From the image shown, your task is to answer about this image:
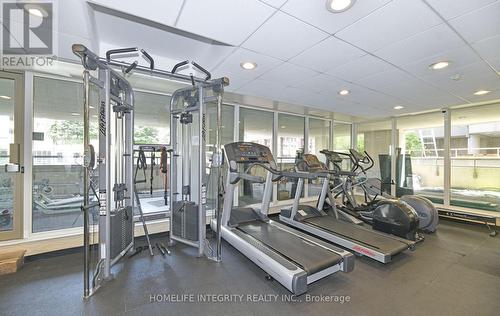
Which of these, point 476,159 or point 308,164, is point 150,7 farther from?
point 476,159

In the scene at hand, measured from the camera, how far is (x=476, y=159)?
202 inches

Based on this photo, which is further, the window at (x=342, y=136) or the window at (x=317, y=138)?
the window at (x=342, y=136)

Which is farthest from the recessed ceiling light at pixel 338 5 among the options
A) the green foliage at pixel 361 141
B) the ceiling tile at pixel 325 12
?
the green foliage at pixel 361 141

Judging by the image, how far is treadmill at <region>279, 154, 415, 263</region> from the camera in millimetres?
2902

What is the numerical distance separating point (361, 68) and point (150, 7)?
8.37ft

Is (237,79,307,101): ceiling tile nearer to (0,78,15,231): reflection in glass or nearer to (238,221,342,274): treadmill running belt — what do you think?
(238,221,342,274): treadmill running belt

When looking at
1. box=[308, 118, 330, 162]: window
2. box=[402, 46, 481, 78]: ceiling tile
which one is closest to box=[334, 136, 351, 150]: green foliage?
box=[308, 118, 330, 162]: window

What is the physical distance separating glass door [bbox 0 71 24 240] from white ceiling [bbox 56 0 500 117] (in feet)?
5.03

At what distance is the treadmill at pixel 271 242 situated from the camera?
2256mm

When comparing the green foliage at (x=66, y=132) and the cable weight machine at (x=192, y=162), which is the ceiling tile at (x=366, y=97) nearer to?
the cable weight machine at (x=192, y=162)

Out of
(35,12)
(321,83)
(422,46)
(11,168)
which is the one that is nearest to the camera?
(35,12)

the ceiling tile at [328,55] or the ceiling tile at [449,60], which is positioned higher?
the ceiling tile at [328,55]

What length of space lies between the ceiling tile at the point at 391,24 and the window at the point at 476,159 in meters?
4.54

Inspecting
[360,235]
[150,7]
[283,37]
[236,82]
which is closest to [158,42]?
[150,7]
